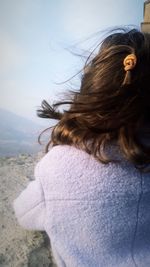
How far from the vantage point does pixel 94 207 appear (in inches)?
32.0

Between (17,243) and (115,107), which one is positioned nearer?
(115,107)

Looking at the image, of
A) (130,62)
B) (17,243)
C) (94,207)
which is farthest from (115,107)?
(17,243)

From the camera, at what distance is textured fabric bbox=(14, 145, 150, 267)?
78 centimetres

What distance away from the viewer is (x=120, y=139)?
0.78 m

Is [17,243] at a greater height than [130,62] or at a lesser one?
lesser

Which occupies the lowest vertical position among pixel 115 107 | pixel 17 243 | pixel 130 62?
pixel 17 243

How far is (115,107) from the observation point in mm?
834

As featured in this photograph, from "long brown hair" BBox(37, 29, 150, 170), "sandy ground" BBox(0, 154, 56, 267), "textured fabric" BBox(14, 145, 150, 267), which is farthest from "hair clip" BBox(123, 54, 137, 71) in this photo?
"sandy ground" BBox(0, 154, 56, 267)

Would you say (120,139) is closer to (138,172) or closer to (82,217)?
(138,172)

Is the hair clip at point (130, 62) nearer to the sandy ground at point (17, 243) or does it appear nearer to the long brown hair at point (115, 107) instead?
the long brown hair at point (115, 107)

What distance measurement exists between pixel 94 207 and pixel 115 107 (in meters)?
0.30

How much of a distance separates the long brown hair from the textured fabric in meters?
0.03

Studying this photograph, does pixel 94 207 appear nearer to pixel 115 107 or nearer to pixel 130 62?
pixel 115 107

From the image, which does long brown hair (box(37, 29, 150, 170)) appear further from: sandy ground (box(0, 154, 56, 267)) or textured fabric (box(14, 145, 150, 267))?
sandy ground (box(0, 154, 56, 267))
